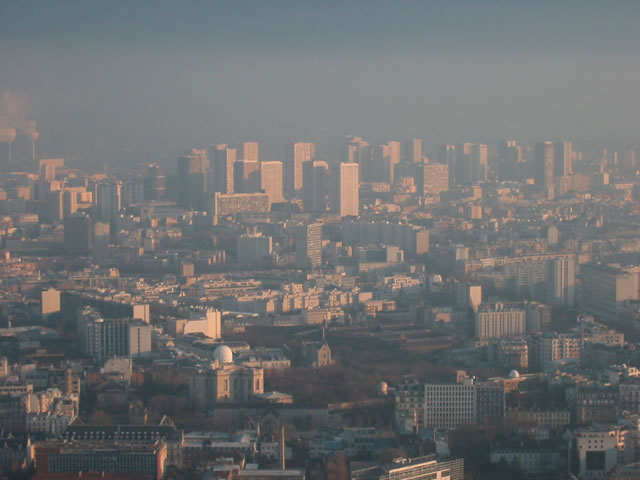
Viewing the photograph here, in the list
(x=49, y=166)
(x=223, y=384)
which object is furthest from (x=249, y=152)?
(x=223, y=384)

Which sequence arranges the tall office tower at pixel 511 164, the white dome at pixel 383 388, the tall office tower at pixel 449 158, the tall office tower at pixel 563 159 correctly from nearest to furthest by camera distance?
the white dome at pixel 383 388 → the tall office tower at pixel 563 159 → the tall office tower at pixel 511 164 → the tall office tower at pixel 449 158

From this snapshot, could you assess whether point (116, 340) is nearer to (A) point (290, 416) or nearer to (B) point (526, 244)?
(A) point (290, 416)

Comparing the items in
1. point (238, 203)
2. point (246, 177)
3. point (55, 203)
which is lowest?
point (238, 203)

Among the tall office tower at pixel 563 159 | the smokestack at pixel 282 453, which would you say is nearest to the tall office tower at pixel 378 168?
the tall office tower at pixel 563 159

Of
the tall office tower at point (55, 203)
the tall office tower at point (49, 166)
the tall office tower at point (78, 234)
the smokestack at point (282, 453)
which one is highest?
the tall office tower at point (49, 166)

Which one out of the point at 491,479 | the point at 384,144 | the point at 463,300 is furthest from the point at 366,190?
the point at 491,479

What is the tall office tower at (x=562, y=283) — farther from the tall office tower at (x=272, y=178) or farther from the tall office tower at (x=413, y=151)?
the tall office tower at (x=272, y=178)

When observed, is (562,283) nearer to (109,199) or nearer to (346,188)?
(109,199)
